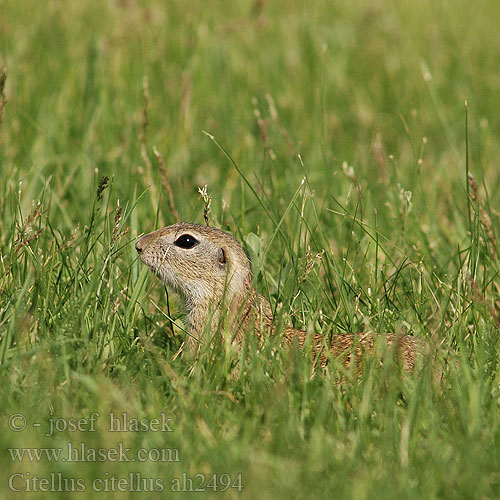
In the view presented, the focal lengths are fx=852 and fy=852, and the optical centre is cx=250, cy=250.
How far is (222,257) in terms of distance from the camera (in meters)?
4.63

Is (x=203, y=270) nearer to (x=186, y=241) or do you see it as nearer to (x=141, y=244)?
(x=186, y=241)

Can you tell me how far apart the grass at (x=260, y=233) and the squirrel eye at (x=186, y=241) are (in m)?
0.25

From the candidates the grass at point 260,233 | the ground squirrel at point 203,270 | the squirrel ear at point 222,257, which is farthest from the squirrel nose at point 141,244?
the squirrel ear at point 222,257

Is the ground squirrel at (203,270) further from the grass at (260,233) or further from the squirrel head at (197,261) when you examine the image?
the grass at (260,233)

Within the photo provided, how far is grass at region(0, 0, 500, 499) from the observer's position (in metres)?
3.02

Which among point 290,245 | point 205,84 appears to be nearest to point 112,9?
point 205,84

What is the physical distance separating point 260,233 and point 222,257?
76 cm

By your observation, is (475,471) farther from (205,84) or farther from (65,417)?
(205,84)

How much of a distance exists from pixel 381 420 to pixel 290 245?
145 cm

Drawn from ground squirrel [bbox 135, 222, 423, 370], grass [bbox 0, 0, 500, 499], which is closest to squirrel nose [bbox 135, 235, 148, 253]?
ground squirrel [bbox 135, 222, 423, 370]

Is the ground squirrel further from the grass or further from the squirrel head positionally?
the grass

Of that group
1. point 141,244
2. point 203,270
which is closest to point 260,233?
point 203,270

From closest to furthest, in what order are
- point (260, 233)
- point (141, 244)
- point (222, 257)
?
point (141, 244) → point (222, 257) → point (260, 233)

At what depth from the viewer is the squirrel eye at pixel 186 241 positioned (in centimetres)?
463
